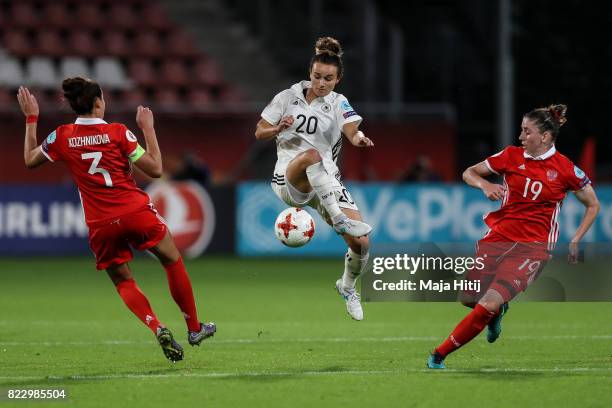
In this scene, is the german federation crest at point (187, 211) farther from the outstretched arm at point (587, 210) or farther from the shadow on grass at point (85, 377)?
the outstretched arm at point (587, 210)

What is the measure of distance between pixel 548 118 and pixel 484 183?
0.68 meters

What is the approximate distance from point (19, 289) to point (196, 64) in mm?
11317

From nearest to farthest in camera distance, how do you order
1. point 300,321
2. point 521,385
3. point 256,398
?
point 256,398, point 521,385, point 300,321

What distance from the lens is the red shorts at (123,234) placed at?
844 cm

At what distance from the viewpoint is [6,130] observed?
2405 centimetres

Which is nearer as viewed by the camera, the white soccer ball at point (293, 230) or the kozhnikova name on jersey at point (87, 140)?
the kozhnikova name on jersey at point (87, 140)

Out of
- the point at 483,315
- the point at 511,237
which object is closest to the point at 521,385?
the point at 483,315

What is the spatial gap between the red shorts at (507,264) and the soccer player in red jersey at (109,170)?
7.32 feet

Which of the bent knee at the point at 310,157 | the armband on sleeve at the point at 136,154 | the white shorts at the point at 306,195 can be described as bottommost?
the white shorts at the point at 306,195

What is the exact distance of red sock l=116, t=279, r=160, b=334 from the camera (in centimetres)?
853

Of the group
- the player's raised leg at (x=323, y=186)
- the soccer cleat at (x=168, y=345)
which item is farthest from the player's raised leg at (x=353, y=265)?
the soccer cleat at (x=168, y=345)

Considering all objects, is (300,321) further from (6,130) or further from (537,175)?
(6,130)

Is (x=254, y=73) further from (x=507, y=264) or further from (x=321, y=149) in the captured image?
(x=507, y=264)

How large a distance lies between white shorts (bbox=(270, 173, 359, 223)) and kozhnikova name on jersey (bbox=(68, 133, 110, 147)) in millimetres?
2188
